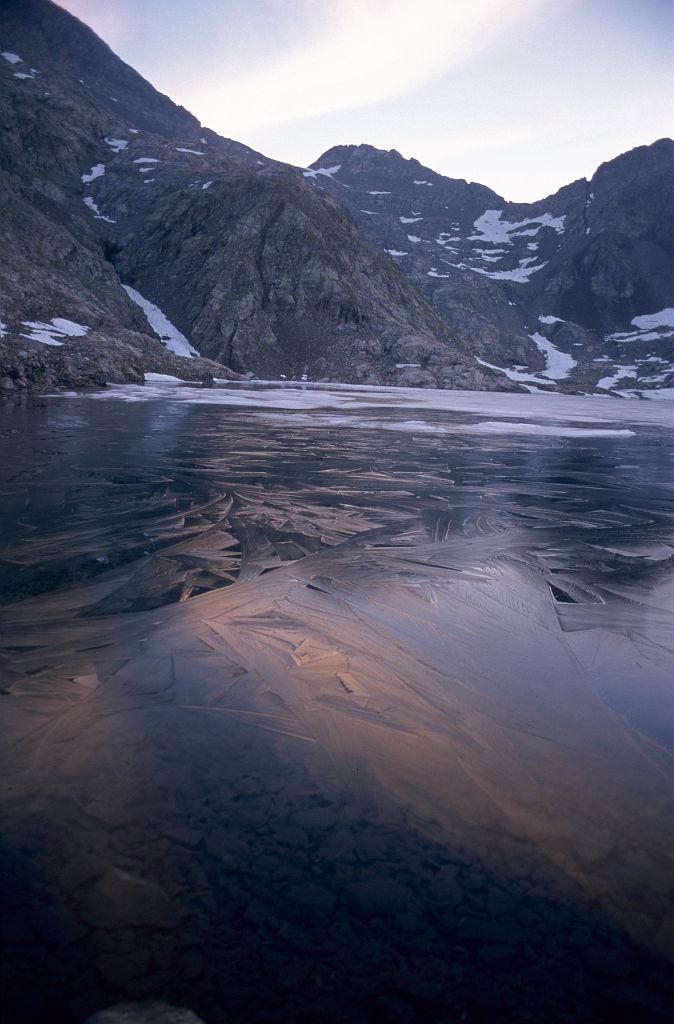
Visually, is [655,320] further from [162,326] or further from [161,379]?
[161,379]

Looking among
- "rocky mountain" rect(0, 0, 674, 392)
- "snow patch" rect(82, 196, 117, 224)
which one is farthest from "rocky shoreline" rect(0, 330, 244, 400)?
"snow patch" rect(82, 196, 117, 224)

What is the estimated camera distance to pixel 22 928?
182 centimetres

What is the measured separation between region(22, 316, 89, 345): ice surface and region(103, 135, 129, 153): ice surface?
81.5m

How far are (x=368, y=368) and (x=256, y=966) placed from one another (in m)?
87.2

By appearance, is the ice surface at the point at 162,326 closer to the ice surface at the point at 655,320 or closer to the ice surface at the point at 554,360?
the ice surface at the point at 554,360

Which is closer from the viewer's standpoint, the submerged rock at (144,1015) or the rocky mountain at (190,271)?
the submerged rock at (144,1015)

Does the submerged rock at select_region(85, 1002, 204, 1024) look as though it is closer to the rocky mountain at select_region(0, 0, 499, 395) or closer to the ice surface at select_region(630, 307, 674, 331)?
the rocky mountain at select_region(0, 0, 499, 395)

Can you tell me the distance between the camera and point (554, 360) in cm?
14875

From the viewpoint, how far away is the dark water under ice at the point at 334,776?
5.71 feet

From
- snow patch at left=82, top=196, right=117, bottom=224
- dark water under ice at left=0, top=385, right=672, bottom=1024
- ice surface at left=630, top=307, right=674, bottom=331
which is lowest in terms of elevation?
dark water under ice at left=0, top=385, right=672, bottom=1024

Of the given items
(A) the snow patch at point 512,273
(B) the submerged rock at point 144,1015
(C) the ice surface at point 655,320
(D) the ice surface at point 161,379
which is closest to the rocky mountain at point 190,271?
(D) the ice surface at point 161,379

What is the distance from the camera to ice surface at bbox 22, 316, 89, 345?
39094 mm

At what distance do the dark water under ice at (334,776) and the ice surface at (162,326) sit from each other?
7989cm

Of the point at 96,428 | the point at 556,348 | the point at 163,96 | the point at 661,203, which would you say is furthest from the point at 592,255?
the point at 96,428
